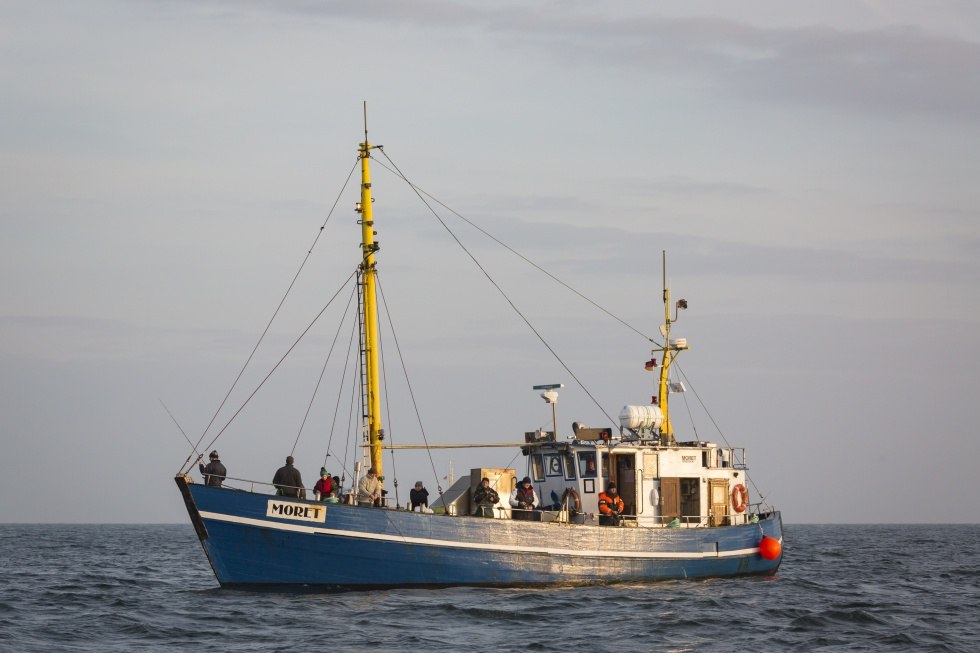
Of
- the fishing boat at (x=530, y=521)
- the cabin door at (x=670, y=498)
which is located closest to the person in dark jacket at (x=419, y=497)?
the fishing boat at (x=530, y=521)

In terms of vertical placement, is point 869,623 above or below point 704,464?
below

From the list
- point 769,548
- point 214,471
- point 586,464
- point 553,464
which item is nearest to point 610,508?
point 586,464

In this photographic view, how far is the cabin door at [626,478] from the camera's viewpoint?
36.2 m

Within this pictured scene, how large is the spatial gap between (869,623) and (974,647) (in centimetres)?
354

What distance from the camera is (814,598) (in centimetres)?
3434

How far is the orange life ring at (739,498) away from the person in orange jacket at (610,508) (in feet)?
17.3

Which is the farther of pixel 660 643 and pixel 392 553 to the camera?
pixel 392 553

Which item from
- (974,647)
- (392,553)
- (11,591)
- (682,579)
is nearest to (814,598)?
(682,579)

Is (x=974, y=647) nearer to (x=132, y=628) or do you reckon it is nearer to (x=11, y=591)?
(x=132, y=628)

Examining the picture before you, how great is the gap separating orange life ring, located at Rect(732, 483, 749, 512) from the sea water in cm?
219

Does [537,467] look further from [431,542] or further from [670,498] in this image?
[431,542]

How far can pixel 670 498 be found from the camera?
36.9m

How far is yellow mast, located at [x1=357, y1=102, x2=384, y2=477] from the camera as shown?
3322 cm

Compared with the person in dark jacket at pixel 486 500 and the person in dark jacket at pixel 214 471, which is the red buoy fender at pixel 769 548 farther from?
the person in dark jacket at pixel 214 471
